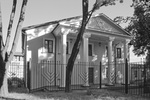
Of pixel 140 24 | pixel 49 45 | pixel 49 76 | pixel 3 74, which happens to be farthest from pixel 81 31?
pixel 140 24

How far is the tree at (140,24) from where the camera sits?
2036 centimetres

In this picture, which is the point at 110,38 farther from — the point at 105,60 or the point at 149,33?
the point at 149,33

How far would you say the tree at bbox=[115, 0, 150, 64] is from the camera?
2036 cm

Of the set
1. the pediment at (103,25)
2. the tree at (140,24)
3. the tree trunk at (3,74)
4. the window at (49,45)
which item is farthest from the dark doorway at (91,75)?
the tree trunk at (3,74)

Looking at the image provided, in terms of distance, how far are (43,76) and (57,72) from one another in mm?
1376

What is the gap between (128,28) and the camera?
23703mm

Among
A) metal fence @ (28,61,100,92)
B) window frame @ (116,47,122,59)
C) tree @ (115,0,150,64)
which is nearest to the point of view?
metal fence @ (28,61,100,92)

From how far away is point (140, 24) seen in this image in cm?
2091

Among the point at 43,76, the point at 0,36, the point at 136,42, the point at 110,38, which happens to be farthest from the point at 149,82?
the point at 136,42

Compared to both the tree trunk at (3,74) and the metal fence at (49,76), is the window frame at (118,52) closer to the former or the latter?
the metal fence at (49,76)

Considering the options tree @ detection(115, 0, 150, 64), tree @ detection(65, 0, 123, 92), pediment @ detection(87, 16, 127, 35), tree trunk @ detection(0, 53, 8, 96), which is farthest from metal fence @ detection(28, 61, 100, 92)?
tree @ detection(115, 0, 150, 64)

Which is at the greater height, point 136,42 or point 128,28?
point 128,28

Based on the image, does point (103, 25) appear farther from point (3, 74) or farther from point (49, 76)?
point (3, 74)

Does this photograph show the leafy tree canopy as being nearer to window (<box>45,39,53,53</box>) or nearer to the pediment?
the pediment
